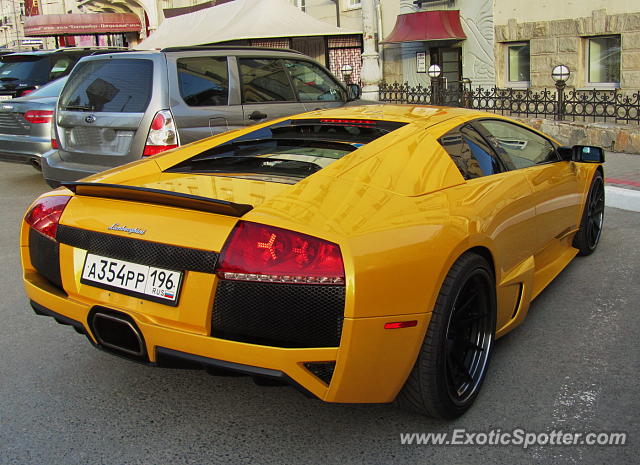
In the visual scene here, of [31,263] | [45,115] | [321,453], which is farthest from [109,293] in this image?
[45,115]

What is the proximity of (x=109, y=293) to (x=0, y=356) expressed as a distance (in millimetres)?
1399

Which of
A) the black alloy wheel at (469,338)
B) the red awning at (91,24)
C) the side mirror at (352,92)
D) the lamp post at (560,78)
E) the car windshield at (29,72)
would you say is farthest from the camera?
the red awning at (91,24)

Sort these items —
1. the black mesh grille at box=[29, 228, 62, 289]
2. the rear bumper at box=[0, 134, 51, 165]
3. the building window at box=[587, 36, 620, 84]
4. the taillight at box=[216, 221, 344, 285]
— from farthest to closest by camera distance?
1. the building window at box=[587, 36, 620, 84]
2. the rear bumper at box=[0, 134, 51, 165]
3. the black mesh grille at box=[29, 228, 62, 289]
4. the taillight at box=[216, 221, 344, 285]

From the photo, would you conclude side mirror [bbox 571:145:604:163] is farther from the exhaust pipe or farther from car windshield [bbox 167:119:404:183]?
the exhaust pipe

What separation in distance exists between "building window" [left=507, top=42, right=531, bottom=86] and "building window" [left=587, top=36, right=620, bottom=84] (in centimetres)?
170

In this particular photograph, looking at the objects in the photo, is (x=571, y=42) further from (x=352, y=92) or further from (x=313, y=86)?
(x=313, y=86)

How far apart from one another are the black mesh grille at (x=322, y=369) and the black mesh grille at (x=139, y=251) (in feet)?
1.74

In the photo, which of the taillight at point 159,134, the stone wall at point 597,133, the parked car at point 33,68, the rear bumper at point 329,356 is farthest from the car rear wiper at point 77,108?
the stone wall at point 597,133

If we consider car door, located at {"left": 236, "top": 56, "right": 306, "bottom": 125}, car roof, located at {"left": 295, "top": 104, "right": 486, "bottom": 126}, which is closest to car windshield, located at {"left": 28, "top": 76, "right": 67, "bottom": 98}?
car door, located at {"left": 236, "top": 56, "right": 306, "bottom": 125}

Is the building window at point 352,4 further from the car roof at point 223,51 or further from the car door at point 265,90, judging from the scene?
the car door at point 265,90

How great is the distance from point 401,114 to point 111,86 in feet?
13.3

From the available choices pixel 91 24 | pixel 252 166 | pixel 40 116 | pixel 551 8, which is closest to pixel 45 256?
pixel 252 166

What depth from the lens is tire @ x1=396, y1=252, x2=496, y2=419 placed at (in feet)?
9.71

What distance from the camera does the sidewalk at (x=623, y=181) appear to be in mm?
7715
